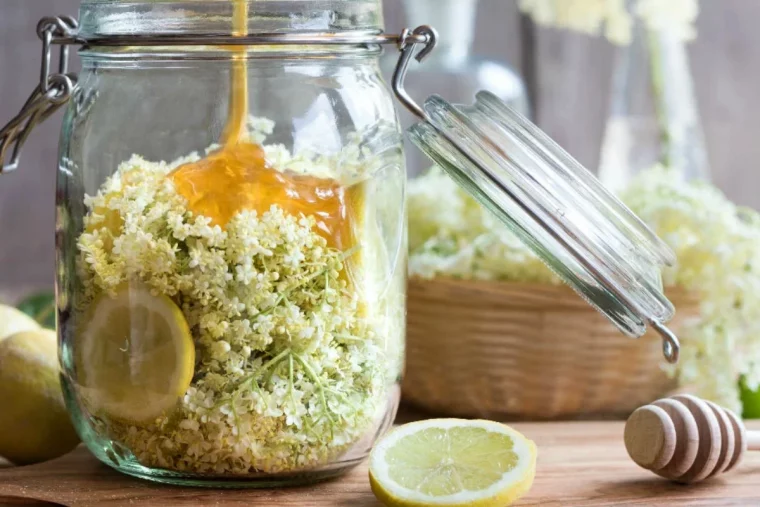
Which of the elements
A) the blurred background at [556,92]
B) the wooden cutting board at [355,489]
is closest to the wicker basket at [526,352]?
the wooden cutting board at [355,489]

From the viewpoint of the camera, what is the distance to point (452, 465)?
720 millimetres

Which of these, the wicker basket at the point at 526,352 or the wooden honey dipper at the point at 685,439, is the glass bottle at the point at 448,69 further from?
the wooden honey dipper at the point at 685,439

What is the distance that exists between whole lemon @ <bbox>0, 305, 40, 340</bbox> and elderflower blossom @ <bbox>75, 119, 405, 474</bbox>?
0.25 metres

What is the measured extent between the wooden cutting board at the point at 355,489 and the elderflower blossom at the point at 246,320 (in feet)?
0.08

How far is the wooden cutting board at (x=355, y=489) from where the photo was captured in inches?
28.3

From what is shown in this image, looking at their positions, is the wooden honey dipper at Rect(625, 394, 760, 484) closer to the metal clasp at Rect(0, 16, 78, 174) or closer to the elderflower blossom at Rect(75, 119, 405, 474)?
the elderflower blossom at Rect(75, 119, 405, 474)

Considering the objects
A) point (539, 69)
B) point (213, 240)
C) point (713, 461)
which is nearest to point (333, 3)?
point (213, 240)

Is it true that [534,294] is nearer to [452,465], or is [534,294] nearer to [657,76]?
[452,465]

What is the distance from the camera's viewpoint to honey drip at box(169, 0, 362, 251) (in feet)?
2.29

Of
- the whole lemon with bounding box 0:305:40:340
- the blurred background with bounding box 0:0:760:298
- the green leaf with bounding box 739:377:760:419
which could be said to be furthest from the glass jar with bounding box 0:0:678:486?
the blurred background with bounding box 0:0:760:298

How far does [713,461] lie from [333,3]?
0.43 m

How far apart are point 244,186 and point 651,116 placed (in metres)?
0.72

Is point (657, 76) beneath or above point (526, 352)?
above

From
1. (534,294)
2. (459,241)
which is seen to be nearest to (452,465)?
(534,294)
